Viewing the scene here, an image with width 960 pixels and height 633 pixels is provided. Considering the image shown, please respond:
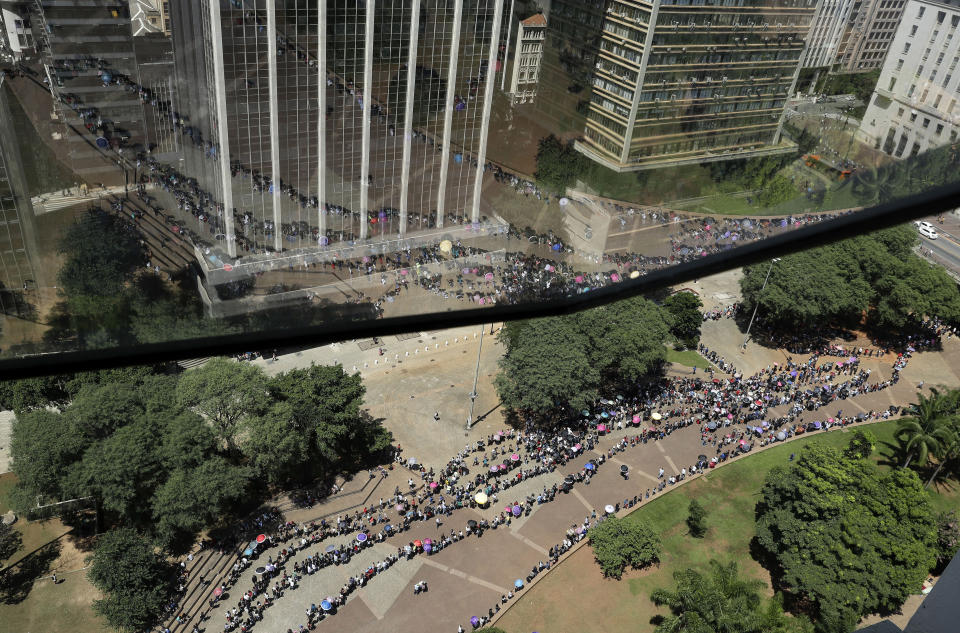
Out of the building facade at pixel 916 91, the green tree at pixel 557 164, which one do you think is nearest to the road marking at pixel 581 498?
the building facade at pixel 916 91

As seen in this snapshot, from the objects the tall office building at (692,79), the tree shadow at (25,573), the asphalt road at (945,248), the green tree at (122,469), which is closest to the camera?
the tall office building at (692,79)

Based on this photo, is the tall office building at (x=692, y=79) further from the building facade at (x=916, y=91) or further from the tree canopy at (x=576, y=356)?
the tree canopy at (x=576, y=356)

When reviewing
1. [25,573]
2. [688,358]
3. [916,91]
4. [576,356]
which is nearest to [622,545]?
[576,356]

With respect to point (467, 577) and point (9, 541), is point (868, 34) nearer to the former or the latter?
point (467, 577)

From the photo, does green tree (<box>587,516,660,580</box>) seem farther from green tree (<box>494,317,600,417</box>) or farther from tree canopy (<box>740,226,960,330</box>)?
tree canopy (<box>740,226,960,330</box>)

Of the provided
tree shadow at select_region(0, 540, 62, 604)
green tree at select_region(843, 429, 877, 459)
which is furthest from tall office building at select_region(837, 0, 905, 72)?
Answer: green tree at select_region(843, 429, 877, 459)
